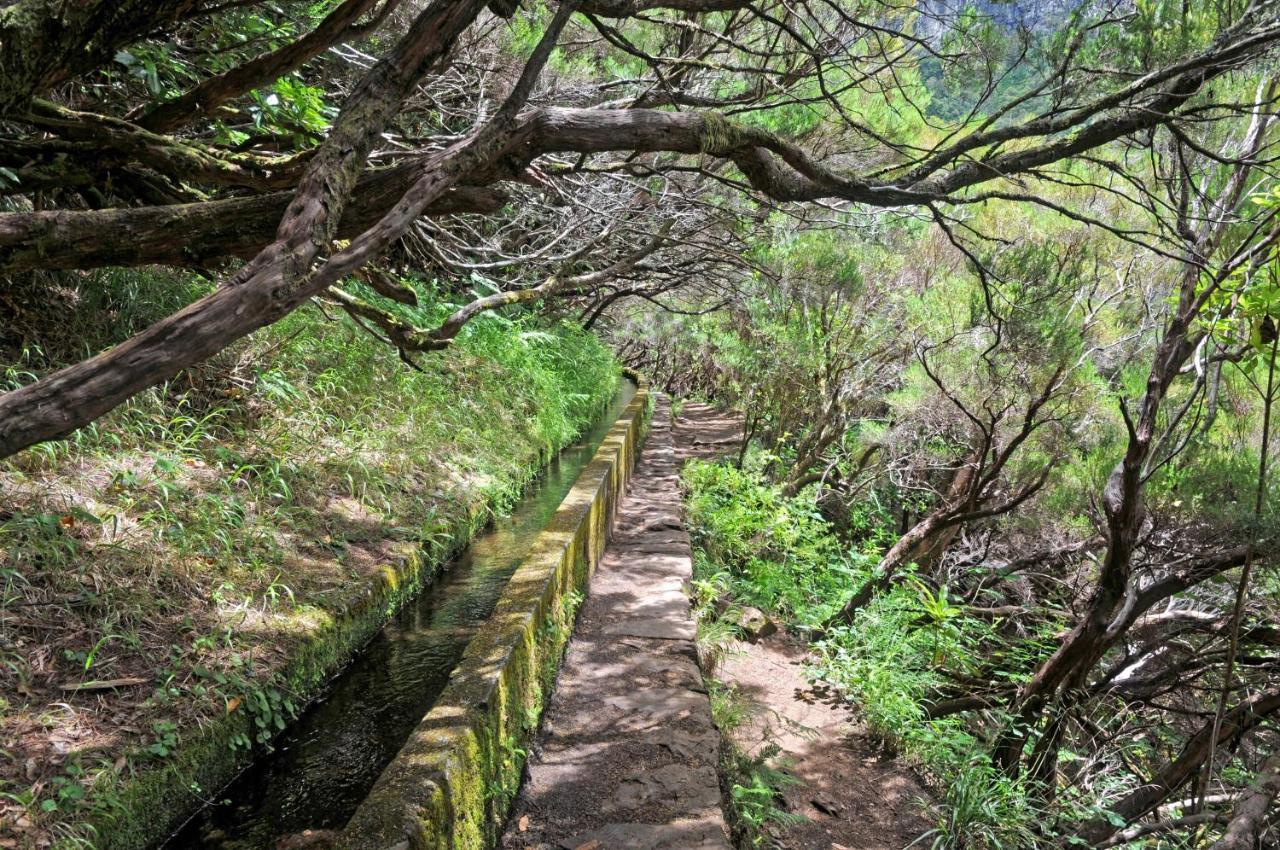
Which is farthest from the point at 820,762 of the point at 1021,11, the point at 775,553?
the point at 1021,11

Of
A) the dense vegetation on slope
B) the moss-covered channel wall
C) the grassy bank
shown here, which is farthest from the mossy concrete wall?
the moss-covered channel wall

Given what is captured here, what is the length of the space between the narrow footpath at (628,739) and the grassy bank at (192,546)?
1392 mm

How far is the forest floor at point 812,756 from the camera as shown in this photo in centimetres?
429

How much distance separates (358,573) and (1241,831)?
4.76 metres

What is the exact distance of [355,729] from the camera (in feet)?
12.7

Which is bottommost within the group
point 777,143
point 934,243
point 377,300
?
point 377,300

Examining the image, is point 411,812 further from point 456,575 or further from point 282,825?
point 456,575

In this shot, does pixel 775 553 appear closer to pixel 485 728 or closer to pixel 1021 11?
pixel 1021 11

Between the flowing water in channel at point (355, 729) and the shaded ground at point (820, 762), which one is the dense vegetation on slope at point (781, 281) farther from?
the flowing water in channel at point (355, 729)

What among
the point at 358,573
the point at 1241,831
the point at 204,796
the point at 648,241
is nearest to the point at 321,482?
the point at 358,573

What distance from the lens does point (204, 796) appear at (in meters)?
3.27

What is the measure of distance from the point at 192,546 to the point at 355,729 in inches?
53.5

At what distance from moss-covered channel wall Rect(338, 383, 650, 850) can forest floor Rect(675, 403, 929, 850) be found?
1401 millimetres

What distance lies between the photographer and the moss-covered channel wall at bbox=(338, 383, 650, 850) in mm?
2361
